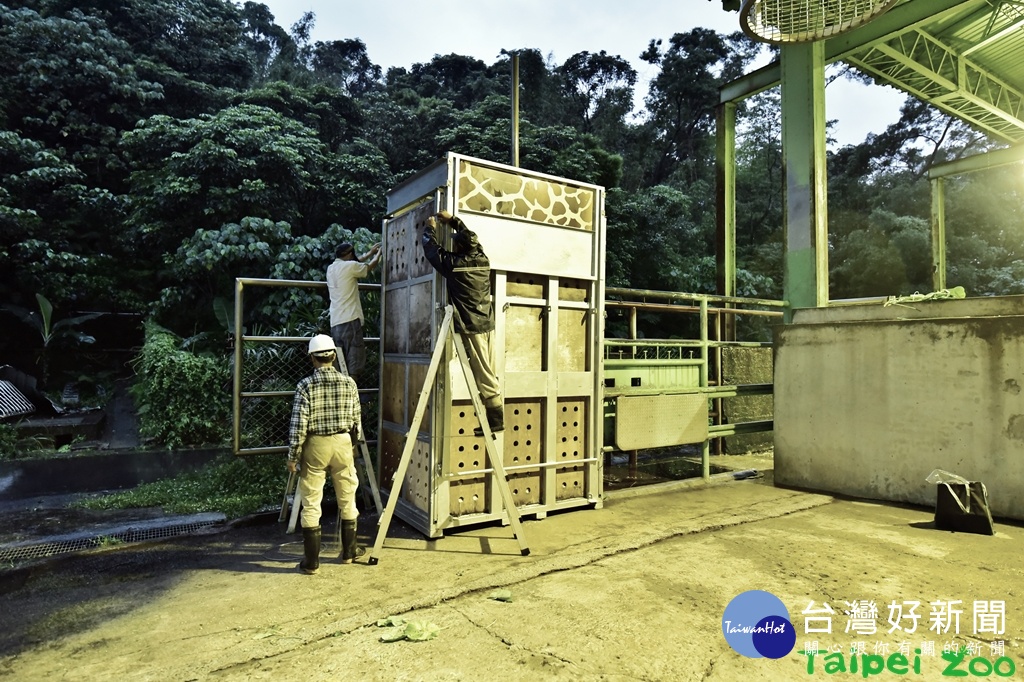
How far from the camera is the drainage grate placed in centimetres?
408

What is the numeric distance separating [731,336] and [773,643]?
691cm

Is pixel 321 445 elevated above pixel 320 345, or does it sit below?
below

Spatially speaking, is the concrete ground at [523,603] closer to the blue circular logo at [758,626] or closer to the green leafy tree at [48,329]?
the blue circular logo at [758,626]

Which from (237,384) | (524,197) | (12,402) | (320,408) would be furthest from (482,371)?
(12,402)

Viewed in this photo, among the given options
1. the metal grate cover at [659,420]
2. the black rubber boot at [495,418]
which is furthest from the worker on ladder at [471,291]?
the metal grate cover at [659,420]

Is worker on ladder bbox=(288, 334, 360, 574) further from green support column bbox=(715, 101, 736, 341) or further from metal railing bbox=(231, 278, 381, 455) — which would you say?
green support column bbox=(715, 101, 736, 341)

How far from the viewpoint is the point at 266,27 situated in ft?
122

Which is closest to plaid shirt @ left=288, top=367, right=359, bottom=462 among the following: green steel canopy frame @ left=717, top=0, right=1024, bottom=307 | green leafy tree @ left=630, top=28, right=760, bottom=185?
green steel canopy frame @ left=717, top=0, right=1024, bottom=307

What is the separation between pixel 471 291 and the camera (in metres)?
4.37

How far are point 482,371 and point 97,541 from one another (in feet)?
10.5

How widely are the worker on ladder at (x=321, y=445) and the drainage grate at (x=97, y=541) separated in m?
1.40

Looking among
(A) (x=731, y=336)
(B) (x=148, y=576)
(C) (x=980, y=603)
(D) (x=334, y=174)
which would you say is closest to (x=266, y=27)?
(D) (x=334, y=174)

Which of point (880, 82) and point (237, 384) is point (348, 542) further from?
point (880, 82)

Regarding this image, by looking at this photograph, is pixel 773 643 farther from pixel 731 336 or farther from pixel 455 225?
pixel 731 336
